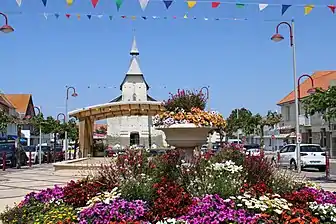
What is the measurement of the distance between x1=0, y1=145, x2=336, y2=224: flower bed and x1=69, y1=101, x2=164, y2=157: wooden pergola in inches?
752

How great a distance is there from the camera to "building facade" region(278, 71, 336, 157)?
45.6m

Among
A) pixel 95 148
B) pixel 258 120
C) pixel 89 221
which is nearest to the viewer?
pixel 89 221

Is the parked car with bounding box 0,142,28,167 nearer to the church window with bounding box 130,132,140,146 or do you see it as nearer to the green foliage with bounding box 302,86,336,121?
the green foliage with bounding box 302,86,336,121

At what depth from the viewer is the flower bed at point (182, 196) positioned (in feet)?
21.0

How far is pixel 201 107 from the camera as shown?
1198 centimetres

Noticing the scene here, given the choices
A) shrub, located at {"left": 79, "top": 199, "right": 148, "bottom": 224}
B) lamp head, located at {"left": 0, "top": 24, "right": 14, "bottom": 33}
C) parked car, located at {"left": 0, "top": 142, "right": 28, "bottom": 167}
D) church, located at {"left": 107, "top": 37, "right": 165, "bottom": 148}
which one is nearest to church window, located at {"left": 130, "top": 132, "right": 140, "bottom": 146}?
Result: church, located at {"left": 107, "top": 37, "right": 165, "bottom": 148}

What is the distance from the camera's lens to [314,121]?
5022 cm

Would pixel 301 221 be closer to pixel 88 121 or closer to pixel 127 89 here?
pixel 88 121

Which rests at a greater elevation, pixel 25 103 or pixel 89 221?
pixel 25 103

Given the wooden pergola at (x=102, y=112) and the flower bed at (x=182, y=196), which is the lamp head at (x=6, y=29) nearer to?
the flower bed at (x=182, y=196)

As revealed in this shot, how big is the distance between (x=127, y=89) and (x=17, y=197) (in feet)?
213

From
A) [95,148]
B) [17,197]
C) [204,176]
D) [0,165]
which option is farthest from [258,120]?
[204,176]

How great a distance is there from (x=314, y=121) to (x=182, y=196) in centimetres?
4557

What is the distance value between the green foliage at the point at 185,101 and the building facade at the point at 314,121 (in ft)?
101
